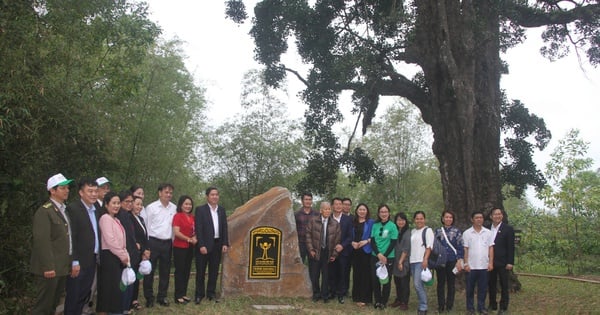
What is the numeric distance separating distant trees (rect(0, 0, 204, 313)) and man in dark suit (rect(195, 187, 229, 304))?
71.0 inches

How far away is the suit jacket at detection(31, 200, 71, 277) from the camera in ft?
14.7

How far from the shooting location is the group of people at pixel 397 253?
22.0 ft

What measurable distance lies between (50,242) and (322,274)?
3.92m

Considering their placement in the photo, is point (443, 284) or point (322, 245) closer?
point (443, 284)

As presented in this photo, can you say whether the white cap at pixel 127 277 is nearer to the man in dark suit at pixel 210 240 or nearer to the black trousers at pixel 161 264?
the black trousers at pixel 161 264

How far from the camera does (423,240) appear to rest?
6699mm

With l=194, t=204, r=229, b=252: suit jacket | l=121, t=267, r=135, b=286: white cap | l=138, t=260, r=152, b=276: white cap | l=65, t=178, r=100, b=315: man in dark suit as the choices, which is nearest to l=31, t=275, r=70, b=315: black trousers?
l=65, t=178, r=100, b=315: man in dark suit

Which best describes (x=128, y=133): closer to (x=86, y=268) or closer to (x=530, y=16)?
(x=86, y=268)

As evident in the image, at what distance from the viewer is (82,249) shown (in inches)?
192

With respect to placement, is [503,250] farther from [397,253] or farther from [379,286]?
[379,286]

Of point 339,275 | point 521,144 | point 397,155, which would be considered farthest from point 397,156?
point 339,275

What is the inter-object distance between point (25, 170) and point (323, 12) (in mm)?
7307

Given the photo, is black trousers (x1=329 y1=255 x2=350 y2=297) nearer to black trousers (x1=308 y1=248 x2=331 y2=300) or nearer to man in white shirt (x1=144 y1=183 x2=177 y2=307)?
black trousers (x1=308 y1=248 x2=331 y2=300)

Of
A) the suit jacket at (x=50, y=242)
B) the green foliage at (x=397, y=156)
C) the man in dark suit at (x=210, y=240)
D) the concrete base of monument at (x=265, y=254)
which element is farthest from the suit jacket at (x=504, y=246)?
the green foliage at (x=397, y=156)
